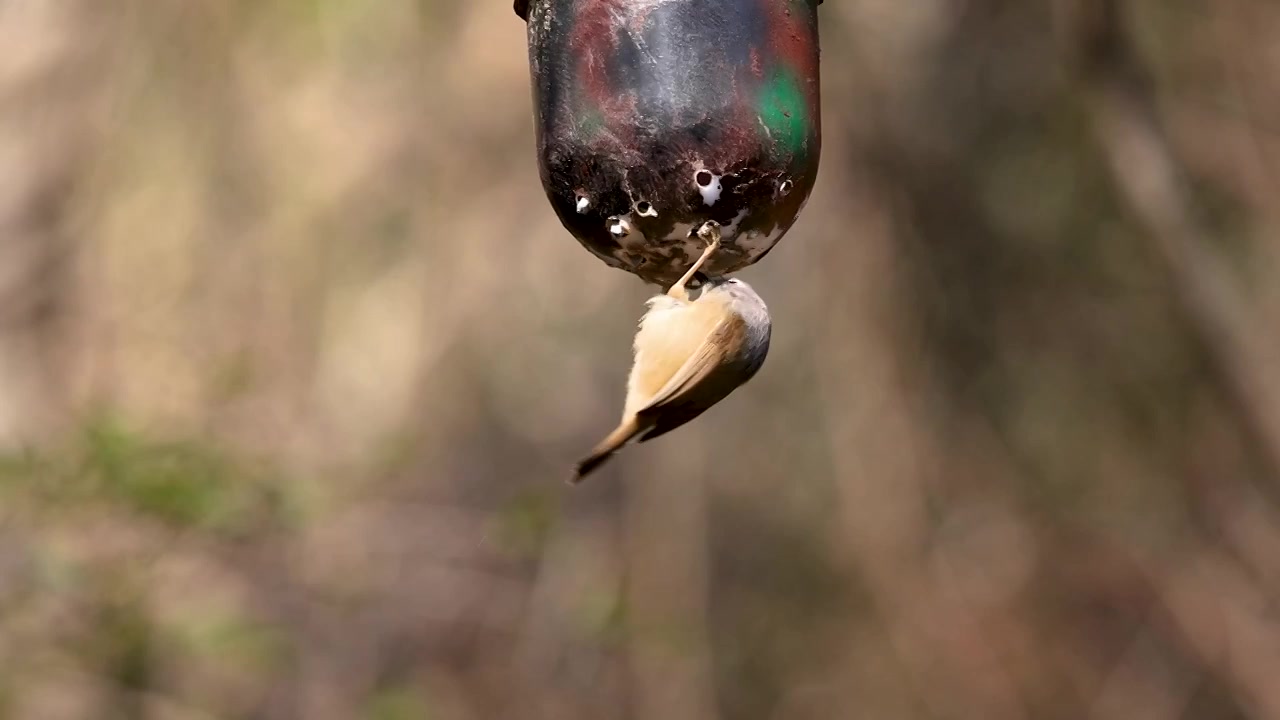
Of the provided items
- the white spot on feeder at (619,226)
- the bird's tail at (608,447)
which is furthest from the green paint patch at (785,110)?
the bird's tail at (608,447)

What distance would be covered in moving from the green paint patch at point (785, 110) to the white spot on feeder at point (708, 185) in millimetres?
55

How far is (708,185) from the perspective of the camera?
942 millimetres

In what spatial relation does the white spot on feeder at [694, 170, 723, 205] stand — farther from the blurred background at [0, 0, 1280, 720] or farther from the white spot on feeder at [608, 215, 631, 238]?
the blurred background at [0, 0, 1280, 720]

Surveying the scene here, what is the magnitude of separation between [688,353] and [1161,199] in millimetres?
1806

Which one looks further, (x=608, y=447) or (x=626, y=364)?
(x=626, y=364)

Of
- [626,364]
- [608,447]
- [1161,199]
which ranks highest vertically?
[608,447]

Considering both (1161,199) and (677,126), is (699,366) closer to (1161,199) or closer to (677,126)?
(677,126)

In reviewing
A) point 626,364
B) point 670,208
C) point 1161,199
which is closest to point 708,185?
point 670,208

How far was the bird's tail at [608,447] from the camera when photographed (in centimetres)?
101

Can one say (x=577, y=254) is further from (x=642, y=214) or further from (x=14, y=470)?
(x=642, y=214)

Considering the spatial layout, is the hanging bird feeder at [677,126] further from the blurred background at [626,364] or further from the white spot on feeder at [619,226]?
the blurred background at [626,364]

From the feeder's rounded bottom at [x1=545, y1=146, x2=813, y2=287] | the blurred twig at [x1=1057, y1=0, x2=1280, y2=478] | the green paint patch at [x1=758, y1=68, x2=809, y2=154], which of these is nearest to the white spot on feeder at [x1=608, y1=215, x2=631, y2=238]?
the feeder's rounded bottom at [x1=545, y1=146, x2=813, y2=287]

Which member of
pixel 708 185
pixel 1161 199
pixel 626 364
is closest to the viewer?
pixel 708 185

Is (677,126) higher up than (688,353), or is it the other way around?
(677,126)
